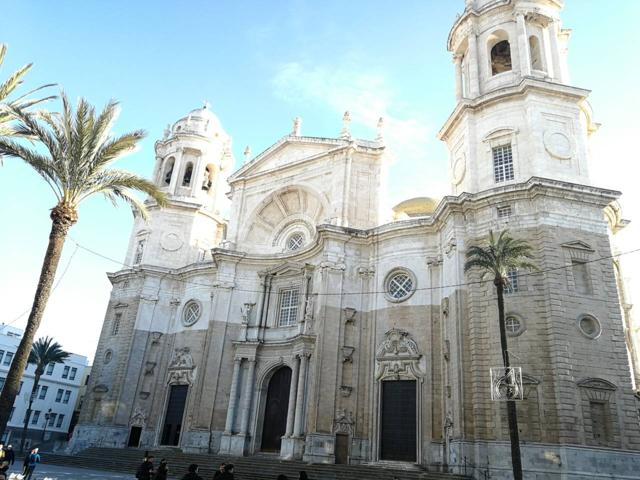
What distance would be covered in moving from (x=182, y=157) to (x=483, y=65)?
2361cm

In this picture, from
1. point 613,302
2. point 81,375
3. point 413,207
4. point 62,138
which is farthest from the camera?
point 81,375

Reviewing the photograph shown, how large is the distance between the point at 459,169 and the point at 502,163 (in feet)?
8.44

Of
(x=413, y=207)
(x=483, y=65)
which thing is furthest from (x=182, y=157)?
(x=483, y=65)

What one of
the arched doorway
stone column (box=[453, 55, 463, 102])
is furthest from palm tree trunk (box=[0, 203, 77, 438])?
stone column (box=[453, 55, 463, 102])

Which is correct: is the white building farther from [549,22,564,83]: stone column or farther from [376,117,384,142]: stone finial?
[549,22,564,83]: stone column

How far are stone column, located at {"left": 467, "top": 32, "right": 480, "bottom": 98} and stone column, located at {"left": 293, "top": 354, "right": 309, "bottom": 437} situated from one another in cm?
1666

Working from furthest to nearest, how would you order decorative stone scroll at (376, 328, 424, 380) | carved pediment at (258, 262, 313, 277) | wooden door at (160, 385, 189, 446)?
wooden door at (160, 385, 189, 446) < carved pediment at (258, 262, 313, 277) < decorative stone scroll at (376, 328, 424, 380)

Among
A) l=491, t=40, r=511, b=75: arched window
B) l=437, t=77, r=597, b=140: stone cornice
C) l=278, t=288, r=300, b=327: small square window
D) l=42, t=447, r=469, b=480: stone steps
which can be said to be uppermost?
l=491, t=40, r=511, b=75: arched window

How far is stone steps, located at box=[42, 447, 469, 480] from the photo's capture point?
21500mm

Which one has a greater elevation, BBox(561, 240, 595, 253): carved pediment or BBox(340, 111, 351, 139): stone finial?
BBox(340, 111, 351, 139): stone finial

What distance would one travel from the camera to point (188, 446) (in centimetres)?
2945

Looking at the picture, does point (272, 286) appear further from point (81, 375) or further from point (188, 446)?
point (81, 375)

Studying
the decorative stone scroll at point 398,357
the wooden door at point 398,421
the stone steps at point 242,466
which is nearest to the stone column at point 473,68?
the decorative stone scroll at point 398,357

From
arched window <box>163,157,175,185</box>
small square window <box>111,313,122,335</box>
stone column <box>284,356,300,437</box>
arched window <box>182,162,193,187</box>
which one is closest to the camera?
stone column <box>284,356,300,437</box>
